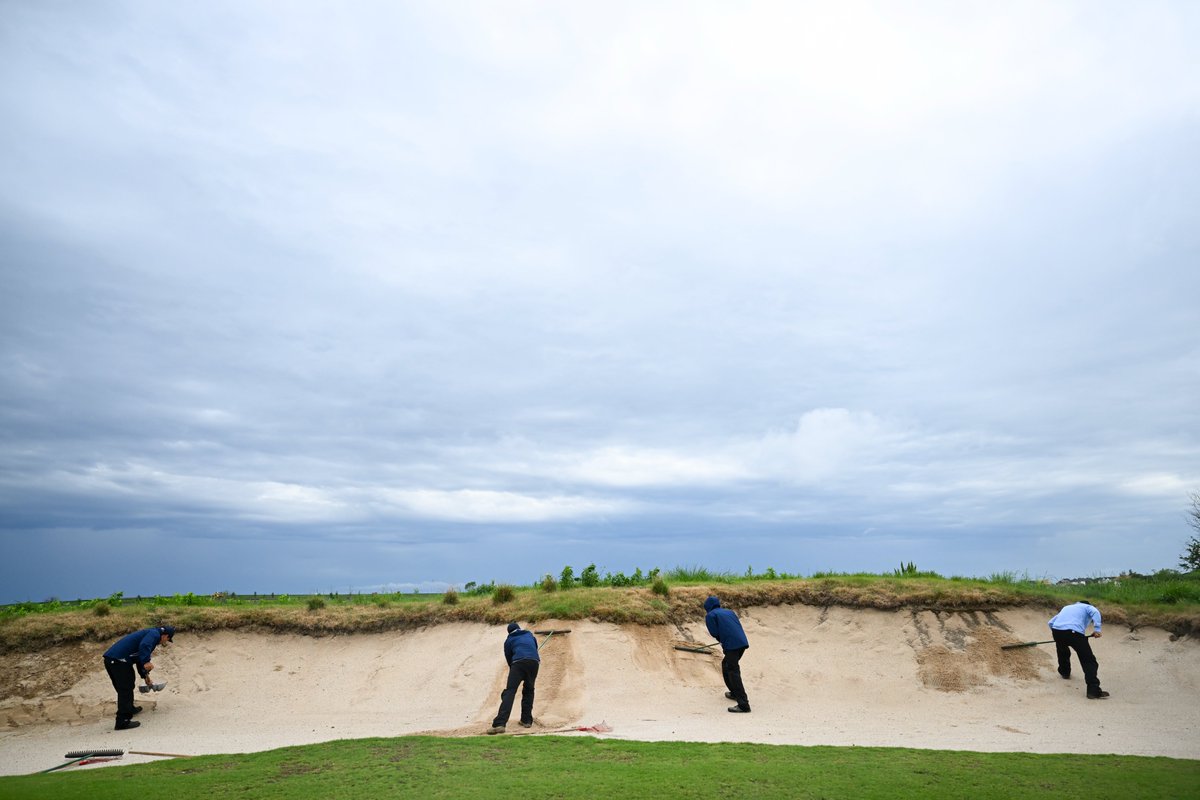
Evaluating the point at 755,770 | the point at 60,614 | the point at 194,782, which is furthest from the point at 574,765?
the point at 60,614

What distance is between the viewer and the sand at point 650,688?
16.9 m

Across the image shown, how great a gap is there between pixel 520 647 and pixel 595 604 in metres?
6.58

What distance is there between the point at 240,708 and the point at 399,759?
446 inches

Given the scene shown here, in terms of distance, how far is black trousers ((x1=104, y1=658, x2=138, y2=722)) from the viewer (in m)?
19.4

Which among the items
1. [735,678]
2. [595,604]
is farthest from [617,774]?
[595,604]

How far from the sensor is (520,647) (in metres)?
17.2

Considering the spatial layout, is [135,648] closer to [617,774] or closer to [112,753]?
[112,753]

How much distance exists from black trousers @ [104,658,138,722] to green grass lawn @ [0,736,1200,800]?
6.60 m

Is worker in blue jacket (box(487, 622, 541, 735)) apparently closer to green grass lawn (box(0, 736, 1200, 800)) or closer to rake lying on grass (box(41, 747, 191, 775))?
green grass lawn (box(0, 736, 1200, 800))

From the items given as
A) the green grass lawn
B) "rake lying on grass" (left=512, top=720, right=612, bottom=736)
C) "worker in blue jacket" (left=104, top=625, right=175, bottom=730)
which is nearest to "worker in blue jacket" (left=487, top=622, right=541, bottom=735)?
"rake lying on grass" (left=512, top=720, right=612, bottom=736)

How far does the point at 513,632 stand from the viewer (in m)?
17.5

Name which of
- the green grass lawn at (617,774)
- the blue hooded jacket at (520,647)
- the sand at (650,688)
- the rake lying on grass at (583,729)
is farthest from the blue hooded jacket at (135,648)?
the rake lying on grass at (583,729)

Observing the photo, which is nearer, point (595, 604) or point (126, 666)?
point (126, 666)

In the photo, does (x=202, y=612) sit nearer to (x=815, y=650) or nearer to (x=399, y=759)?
(x=399, y=759)
